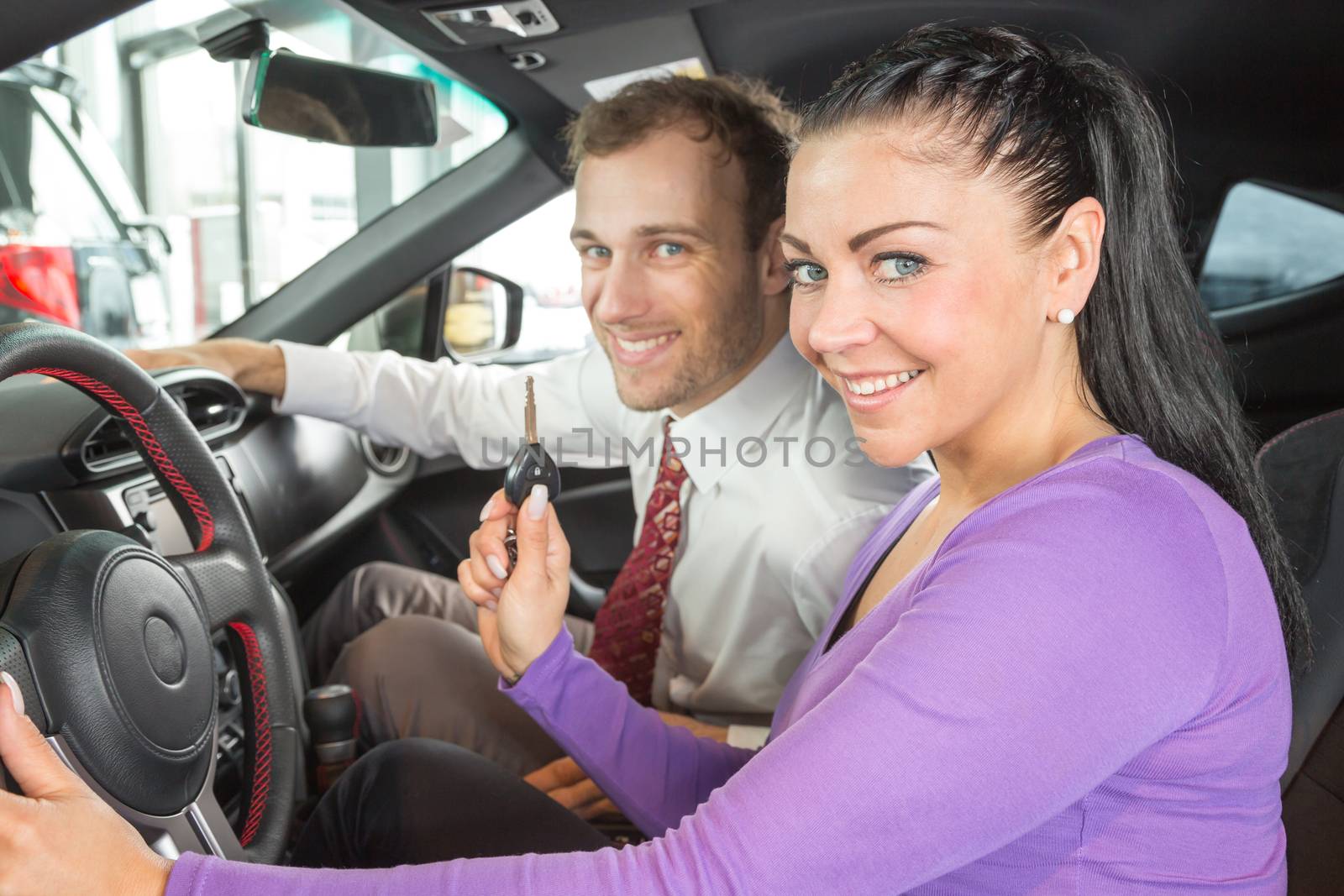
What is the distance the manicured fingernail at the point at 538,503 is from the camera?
43.4 inches

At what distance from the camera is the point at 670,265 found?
1.64 m

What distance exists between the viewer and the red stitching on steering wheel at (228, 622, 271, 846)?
112 cm

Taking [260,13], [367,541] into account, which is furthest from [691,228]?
[367,541]

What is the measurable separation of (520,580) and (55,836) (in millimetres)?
543

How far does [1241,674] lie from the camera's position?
78cm

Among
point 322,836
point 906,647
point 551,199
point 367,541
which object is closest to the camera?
point 906,647

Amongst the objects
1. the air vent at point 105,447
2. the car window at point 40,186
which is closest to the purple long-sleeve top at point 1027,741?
the air vent at point 105,447

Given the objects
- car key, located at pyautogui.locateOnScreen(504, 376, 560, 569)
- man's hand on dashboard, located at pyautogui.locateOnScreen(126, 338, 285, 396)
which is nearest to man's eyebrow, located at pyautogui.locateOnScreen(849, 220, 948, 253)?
Result: car key, located at pyautogui.locateOnScreen(504, 376, 560, 569)

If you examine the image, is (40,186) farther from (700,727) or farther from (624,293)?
(700,727)

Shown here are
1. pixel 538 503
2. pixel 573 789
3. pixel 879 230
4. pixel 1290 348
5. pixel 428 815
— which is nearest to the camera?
pixel 879 230

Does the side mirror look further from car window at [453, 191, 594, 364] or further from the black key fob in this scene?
the black key fob

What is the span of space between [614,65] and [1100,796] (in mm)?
1418

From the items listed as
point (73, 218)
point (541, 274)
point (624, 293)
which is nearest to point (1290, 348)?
point (624, 293)

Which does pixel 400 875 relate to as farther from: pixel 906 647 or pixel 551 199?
pixel 551 199
